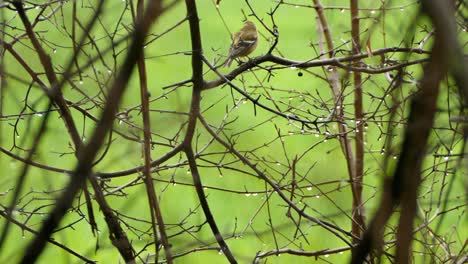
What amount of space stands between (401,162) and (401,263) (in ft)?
0.17

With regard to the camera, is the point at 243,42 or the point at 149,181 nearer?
the point at 149,181

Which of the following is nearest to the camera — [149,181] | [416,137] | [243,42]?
[416,137]

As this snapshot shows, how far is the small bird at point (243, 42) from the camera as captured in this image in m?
2.21

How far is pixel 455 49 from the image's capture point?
0.22 metres

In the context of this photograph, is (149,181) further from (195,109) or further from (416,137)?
(195,109)

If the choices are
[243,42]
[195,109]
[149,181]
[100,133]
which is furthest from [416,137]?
[243,42]

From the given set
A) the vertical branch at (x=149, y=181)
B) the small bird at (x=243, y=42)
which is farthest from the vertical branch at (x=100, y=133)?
the small bird at (x=243, y=42)

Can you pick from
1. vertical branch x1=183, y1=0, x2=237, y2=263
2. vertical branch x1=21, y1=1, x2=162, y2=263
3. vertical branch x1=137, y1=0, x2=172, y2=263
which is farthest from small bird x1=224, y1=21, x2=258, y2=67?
vertical branch x1=21, y1=1, x2=162, y2=263

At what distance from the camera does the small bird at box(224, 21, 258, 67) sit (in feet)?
7.25

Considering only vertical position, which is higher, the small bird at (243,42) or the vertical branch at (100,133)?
the small bird at (243,42)

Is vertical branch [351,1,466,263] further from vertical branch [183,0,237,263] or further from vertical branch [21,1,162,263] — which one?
vertical branch [183,0,237,263]

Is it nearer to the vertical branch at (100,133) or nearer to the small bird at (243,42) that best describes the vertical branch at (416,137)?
the vertical branch at (100,133)

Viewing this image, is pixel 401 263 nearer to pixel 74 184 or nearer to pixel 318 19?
pixel 74 184

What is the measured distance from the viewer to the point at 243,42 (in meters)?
2.43
